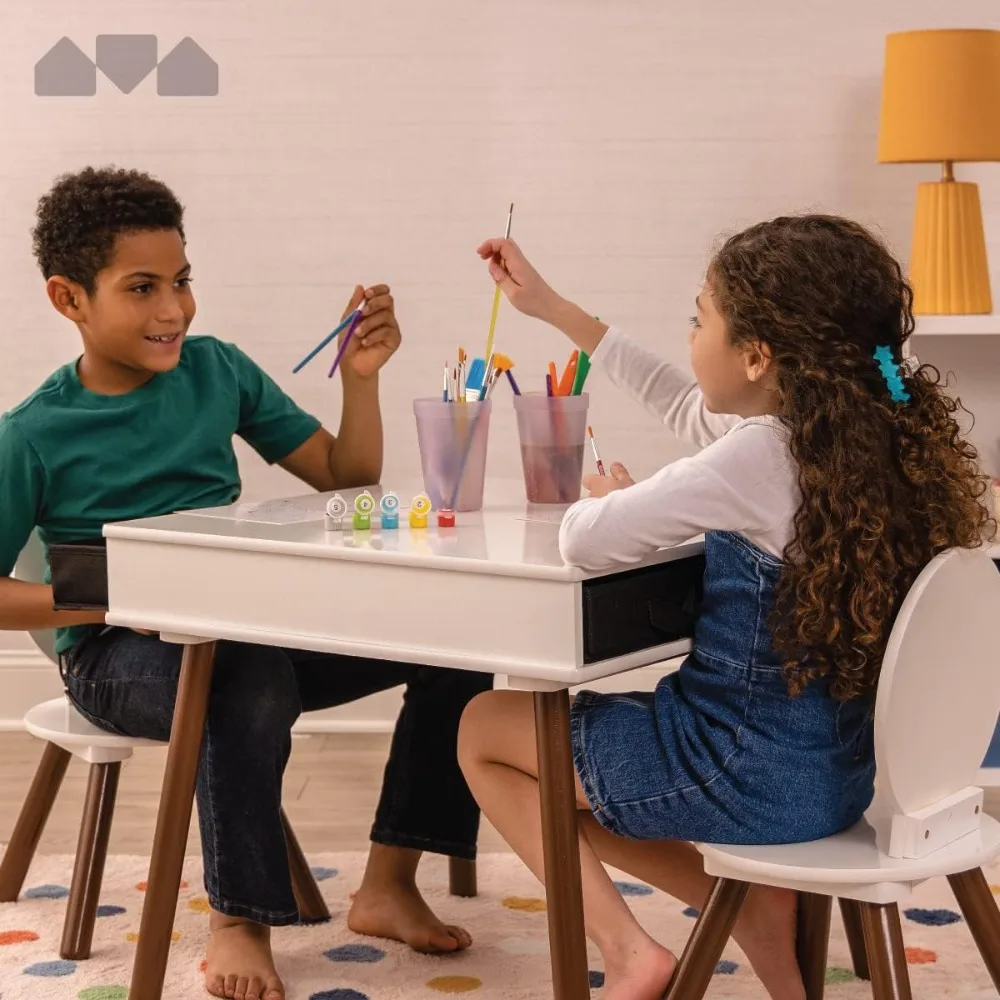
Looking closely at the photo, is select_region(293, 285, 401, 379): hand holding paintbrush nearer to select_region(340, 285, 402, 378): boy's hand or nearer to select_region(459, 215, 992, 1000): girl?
select_region(340, 285, 402, 378): boy's hand

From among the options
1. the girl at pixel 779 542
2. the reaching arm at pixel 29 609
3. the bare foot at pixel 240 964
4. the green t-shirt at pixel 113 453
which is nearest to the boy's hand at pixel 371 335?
the green t-shirt at pixel 113 453

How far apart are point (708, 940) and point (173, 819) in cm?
60

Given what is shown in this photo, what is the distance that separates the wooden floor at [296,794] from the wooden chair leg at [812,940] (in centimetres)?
79

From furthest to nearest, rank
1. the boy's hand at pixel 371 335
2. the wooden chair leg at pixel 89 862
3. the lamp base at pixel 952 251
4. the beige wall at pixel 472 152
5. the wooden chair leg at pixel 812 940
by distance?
the beige wall at pixel 472 152 → the lamp base at pixel 952 251 → the boy's hand at pixel 371 335 → the wooden chair leg at pixel 89 862 → the wooden chair leg at pixel 812 940

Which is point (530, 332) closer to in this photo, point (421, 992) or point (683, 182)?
point (683, 182)

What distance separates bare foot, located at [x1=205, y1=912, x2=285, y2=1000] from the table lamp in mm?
1510

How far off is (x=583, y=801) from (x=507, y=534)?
29cm

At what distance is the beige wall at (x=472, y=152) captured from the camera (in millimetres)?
2873

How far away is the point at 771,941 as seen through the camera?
5.52 ft

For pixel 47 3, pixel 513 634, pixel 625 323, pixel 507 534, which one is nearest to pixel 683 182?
pixel 625 323

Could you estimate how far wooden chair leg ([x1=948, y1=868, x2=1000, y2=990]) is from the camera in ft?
4.91

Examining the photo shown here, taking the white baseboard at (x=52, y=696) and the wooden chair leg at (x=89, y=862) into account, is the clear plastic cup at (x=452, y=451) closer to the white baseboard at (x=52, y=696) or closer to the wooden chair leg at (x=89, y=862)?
the wooden chair leg at (x=89, y=862)

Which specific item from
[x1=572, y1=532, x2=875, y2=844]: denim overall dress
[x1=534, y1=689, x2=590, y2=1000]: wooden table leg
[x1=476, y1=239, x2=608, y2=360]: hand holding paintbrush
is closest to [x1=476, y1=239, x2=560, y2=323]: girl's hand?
[x1=476, y1=239, x2=608, y2=360]: hand holding paintbrush

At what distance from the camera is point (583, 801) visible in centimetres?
160
